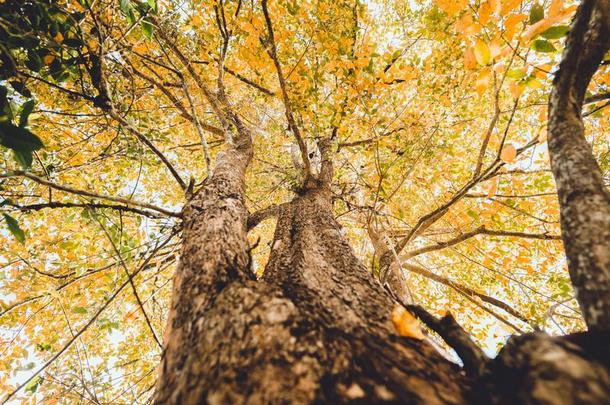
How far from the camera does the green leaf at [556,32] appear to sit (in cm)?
109

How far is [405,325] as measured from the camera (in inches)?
38.2

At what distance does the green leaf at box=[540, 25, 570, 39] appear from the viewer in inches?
43.1

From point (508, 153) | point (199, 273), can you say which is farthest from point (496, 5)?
point (199, 273)

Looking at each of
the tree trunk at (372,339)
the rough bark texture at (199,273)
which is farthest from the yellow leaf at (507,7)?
the rough bark texture at (199,273)

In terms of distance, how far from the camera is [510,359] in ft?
2.19

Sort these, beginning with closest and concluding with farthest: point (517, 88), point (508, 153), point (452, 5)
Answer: point (517, 88)
point (508, 153)
point (452, 5)

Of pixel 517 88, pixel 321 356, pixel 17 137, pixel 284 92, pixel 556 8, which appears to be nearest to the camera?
pixel 321 356

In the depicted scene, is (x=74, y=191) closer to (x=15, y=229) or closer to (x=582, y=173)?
(x=15, y=229)

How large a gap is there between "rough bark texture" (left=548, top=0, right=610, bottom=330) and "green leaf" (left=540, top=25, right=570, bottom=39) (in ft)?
0.56

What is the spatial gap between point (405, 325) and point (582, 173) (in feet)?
2.52

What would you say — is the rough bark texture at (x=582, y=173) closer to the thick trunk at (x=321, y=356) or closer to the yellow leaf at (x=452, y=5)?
the thick trunk at (x=321, y=356)


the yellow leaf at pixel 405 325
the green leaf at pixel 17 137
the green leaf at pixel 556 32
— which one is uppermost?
the green leaf at pixel 556 32

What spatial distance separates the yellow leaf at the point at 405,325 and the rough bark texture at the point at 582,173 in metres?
0.45

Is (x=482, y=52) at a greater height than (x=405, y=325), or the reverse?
(x=482, y=52)
